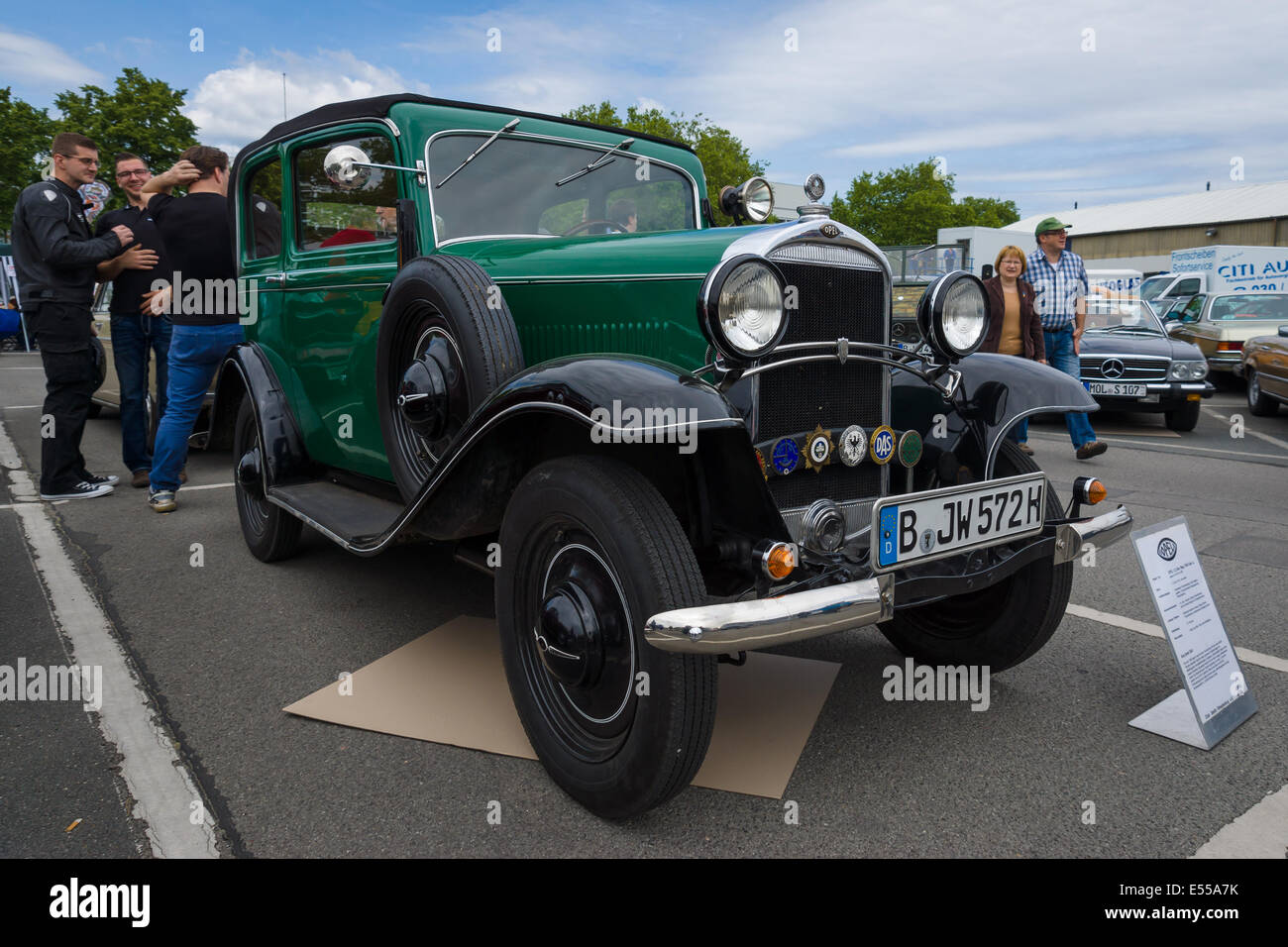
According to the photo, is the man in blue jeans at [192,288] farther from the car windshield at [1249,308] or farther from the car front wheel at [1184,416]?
the car windshield at [1249,308]

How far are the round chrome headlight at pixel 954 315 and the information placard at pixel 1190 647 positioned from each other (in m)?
0.76

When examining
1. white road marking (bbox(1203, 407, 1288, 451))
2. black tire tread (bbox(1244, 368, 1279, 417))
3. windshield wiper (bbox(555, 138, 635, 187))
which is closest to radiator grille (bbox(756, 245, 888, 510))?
windshield wiper (bbox(555, 138, 635, 187))

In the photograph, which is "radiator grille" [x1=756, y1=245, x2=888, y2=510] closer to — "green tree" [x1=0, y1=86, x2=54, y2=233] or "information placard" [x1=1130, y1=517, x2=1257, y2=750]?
"information placard" [x1=1130, y1=517, x2=1257, y2=750]

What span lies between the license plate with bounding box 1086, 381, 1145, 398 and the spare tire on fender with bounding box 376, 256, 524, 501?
7886 millimetres

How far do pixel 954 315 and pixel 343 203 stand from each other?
254cm

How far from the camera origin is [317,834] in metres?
2.09

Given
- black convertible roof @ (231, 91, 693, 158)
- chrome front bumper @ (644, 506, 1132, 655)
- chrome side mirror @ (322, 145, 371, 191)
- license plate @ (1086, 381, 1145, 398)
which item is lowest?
chrome front bumper @ (644, 506, 1132, 655)

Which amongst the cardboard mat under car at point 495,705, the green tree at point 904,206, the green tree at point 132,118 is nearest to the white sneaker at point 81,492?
the cardboard mat under car at point 495,705

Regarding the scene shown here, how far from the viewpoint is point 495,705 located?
108 inches

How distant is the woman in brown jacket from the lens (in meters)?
6.11

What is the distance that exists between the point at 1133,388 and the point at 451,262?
27.2 ft

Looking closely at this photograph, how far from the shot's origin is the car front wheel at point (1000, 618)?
2674 mm
